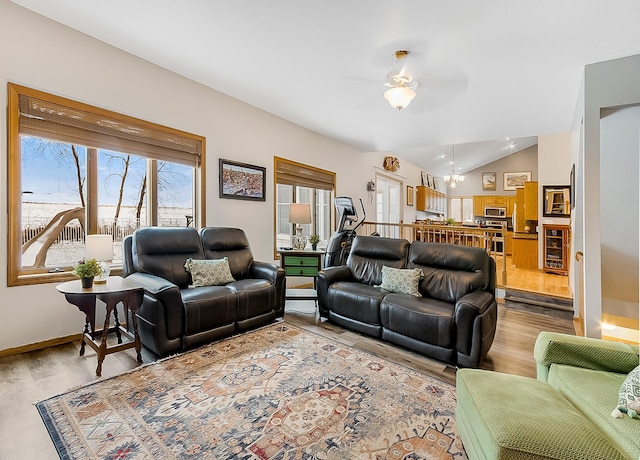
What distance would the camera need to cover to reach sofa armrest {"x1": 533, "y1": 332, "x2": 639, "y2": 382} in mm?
1541

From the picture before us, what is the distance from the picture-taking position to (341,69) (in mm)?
3211

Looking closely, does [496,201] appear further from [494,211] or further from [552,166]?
[552,166]

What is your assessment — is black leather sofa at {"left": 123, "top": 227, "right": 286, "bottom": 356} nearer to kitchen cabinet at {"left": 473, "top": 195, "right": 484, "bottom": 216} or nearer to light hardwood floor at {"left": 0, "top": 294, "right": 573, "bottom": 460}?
light hardwood floor at {"left": 0, "top": 294, "right": 573, "bottom": 460}

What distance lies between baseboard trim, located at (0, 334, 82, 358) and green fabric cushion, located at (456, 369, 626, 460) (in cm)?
335

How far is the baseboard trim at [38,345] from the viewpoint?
2.49 m

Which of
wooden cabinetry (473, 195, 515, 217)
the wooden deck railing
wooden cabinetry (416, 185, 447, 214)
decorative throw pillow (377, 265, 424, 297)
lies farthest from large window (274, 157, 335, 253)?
wooden cabinetry (473, 195, 515, 217)

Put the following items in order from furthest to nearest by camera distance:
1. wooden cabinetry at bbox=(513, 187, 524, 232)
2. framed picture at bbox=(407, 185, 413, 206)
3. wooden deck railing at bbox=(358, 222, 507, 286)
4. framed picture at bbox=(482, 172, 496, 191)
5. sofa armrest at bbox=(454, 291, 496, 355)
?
framed picture at bbox=(482, 172, 496, 191), framed picture at bbox=(407, 185, 413, 206), wooden cabinetry at bbox=(513, 187, 524, 232), wooden deck railing at bbox=(358, 222, 507, 286), sofa armrest at bbox=(454, 291, 496, 355)

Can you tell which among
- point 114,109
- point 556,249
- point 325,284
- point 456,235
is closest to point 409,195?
point 456,235

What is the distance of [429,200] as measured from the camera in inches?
409

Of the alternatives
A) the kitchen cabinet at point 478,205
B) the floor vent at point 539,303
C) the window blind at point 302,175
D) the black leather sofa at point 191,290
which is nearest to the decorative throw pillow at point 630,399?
the black leather sofa at point 191,290

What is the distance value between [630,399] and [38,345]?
13.2ft

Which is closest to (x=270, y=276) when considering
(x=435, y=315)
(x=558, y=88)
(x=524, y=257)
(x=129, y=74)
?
(x=435, y=315)

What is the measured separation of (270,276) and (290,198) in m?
2.19

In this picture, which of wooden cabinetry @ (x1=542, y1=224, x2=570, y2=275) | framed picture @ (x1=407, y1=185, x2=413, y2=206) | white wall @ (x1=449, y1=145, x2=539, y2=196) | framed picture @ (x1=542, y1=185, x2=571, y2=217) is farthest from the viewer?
white wall @ (x1=449, y1=145, x2=539, y2=196)
